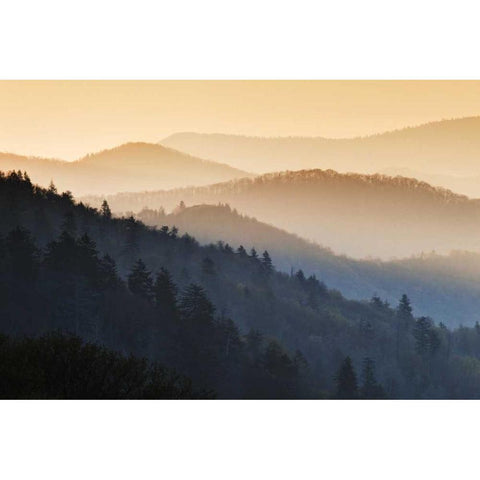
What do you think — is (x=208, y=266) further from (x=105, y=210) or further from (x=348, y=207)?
(x=348, y=207)

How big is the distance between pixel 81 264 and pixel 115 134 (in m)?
2.25

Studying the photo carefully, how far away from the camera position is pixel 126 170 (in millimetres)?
16156

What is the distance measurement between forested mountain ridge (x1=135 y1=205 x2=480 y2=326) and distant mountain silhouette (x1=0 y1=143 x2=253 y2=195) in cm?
52

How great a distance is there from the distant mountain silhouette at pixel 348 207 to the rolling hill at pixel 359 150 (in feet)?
0.75

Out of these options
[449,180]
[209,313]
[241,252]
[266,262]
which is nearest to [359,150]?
[449,180]

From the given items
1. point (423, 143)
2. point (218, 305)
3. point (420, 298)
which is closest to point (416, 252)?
point (420, 298)

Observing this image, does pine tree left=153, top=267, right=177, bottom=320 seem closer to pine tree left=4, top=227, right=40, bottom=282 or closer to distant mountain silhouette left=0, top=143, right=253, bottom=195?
distant mountain silhouette left=0, top=143, right=253, bottom=195

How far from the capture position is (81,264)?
1566cm

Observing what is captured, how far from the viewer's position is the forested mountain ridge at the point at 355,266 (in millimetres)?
15734

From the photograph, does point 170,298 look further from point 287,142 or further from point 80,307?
point 287,142

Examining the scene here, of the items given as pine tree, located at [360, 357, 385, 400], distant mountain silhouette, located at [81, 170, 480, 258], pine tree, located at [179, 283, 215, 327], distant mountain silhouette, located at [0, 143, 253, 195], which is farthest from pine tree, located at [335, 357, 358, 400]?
distant mountain silhouette, located at [0, 143, 253, 195]

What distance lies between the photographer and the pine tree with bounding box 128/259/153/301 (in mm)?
15492

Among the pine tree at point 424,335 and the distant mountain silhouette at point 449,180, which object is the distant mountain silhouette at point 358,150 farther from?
the pine tree at point 424,335

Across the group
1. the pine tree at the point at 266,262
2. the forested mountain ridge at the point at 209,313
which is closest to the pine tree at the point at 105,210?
the forested mountain ridge at the point at 209,313
